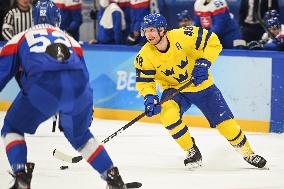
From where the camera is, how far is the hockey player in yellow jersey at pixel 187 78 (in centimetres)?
525

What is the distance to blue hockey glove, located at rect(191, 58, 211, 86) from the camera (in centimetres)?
518

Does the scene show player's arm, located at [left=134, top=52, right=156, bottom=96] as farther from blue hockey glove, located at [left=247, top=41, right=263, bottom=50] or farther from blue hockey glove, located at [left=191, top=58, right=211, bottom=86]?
blue hockey glove, located at [left=247, top=41, right=263, bottom=50]

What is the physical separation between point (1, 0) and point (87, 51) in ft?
5.98

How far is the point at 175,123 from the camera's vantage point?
5277 millimetres

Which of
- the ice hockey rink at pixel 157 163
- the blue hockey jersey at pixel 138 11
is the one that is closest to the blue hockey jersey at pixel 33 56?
the ice hockey rink at pixel 157 163

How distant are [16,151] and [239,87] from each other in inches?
131

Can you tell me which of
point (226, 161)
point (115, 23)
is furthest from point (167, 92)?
point (115, 23)

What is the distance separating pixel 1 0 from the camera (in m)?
9.03

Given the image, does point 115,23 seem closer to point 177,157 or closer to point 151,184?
point 177,157

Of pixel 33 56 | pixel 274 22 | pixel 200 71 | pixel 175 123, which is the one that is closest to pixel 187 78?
pixel 200 71

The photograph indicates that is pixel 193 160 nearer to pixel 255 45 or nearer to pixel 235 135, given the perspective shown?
pixel 235 135

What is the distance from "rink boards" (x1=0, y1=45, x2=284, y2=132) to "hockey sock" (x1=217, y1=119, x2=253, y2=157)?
58.4 inches

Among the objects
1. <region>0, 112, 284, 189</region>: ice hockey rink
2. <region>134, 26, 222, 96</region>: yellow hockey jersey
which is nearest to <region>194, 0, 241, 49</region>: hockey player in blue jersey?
<region>0, 112, 284, 189</region>: ice hockey rink

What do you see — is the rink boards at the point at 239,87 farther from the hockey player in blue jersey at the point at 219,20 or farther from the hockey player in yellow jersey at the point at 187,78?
the hockey player in yellow jersey at the point at 187,78
